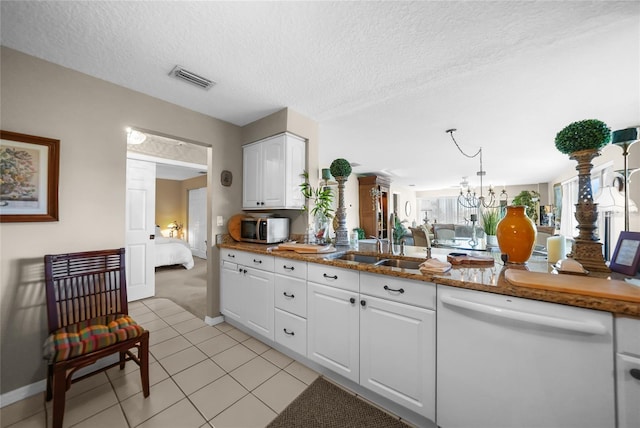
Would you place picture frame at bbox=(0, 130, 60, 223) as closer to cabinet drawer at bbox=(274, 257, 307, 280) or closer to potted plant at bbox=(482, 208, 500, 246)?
cabinet drawer at bbox=(274, 257, 307, 280)

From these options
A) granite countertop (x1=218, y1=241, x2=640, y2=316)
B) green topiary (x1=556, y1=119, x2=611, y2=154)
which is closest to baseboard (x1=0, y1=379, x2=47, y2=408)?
granite countertop (x1=218, y1=241, x2=640, y2=316)

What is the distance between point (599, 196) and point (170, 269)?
648 centimetres

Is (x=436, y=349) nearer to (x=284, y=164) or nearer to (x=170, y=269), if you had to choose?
(x=284, y=164)

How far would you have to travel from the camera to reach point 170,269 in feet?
17.1

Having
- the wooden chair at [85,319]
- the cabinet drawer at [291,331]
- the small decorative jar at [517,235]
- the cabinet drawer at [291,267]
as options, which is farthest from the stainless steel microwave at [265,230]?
the small decorative jar at [517,235]

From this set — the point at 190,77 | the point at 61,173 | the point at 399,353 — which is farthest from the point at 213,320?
the point at 190,77

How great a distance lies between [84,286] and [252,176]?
5.79 ft

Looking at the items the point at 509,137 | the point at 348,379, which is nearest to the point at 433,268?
the point at 348,379

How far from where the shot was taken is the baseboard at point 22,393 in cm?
156

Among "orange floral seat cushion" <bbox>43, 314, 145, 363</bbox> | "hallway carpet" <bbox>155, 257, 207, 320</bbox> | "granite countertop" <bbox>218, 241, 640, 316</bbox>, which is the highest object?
"granite countertop" <bbox>218, 241, 640, 316</bbox>

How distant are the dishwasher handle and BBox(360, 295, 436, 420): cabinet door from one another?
0.57 ft

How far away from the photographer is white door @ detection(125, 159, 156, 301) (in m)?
3.39

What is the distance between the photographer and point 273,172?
2664 mm

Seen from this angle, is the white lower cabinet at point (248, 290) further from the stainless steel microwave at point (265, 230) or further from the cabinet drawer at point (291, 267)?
the stainless steel microwave at point (265, 230)
